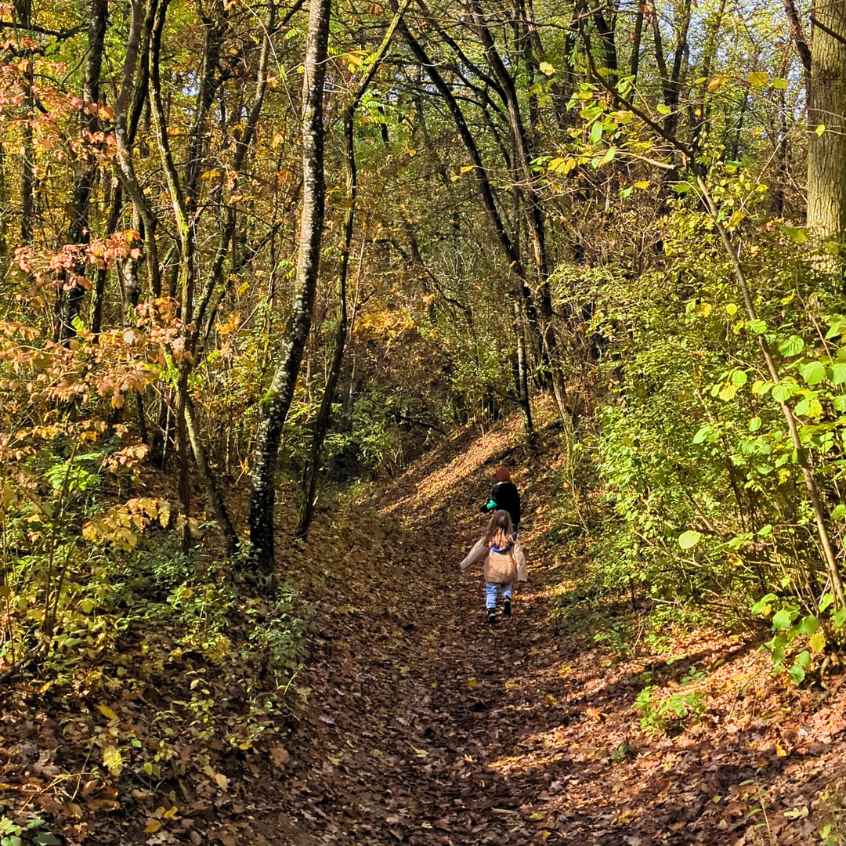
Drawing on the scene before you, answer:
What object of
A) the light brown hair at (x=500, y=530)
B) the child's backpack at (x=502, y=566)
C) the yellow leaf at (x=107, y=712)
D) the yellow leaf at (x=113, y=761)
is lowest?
the child's backpack at (x=502, y=566)

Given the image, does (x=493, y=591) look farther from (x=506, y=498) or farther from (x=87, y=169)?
(x=87, y=169)

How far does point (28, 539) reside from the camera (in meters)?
6.56

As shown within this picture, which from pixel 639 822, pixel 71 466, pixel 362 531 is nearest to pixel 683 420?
pixel 639 822

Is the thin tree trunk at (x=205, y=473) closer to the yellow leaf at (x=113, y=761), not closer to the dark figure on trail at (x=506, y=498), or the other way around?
the yellow leaf at (x=113, y=761)

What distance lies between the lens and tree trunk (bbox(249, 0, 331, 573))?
8703 mm

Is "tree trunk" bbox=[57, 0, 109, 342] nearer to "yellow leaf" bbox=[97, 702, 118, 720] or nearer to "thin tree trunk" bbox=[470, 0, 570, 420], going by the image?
"yellow leaf" bbox=[97, 702, 118, 720]

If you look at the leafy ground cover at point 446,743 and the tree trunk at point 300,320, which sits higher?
the tree trunk at point 300,320

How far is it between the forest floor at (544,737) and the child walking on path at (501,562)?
1.49 feet

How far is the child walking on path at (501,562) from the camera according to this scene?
1074cm

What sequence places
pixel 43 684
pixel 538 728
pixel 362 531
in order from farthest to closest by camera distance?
1. pixel 362 531
2. pixel 538 728
3. pixel 43 684

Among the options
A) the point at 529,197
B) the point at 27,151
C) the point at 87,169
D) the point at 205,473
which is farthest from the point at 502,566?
the point at 27,151

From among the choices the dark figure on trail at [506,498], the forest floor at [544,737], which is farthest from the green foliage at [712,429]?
the dark figure on trail at [506,498]

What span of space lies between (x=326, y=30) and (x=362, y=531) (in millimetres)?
9103

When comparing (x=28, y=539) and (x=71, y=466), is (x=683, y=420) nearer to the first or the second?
(x=71, y=466)
